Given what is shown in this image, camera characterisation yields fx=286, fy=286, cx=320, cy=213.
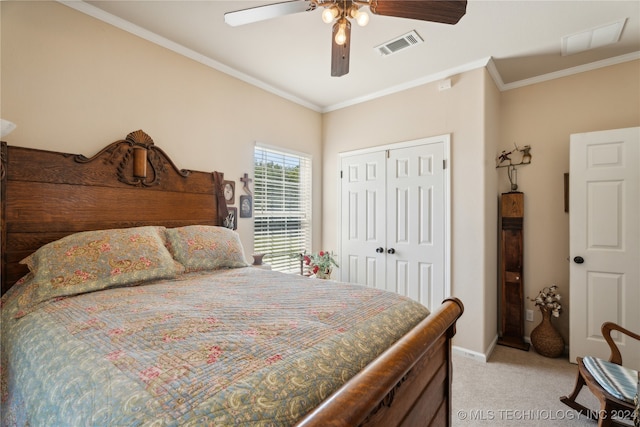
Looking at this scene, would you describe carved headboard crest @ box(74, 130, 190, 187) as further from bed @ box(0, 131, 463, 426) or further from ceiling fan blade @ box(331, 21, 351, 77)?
ceiling fan blade @ box(331, 21, 351, 77)

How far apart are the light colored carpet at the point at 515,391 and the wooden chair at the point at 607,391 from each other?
0.45 ft

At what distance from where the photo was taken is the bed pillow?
207 centimetres

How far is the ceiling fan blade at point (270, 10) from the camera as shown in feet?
4.96

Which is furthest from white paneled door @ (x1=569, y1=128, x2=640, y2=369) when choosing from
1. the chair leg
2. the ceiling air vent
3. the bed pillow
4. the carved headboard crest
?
the carved headboard crest

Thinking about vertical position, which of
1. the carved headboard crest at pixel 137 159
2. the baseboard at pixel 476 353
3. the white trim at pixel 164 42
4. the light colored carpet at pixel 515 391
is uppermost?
the white trim at pixel 164 42

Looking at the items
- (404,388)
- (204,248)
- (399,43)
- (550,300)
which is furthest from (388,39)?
(550,300)

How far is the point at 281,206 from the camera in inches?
140

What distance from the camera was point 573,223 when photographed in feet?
8.70

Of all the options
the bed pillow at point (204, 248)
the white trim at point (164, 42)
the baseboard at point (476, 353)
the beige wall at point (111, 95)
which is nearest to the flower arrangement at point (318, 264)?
the beige wall at point (111, 95)

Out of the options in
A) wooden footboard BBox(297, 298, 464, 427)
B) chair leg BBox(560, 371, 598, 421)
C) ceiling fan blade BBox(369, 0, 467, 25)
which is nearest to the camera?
wooden footboard BBox(297, 298, 464, 427)

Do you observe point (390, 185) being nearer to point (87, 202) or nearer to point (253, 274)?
point (253, 274)

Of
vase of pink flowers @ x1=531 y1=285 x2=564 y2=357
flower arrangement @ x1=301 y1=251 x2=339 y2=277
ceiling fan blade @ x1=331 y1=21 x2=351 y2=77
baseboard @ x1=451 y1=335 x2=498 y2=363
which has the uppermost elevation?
ceiling fan blade @ x1=331 y1=21 x2=351 y2=77

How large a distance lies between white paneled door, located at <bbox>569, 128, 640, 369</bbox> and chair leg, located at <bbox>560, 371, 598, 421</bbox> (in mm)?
811

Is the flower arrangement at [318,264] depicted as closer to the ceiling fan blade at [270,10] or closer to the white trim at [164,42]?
the white trim at [164,42]
